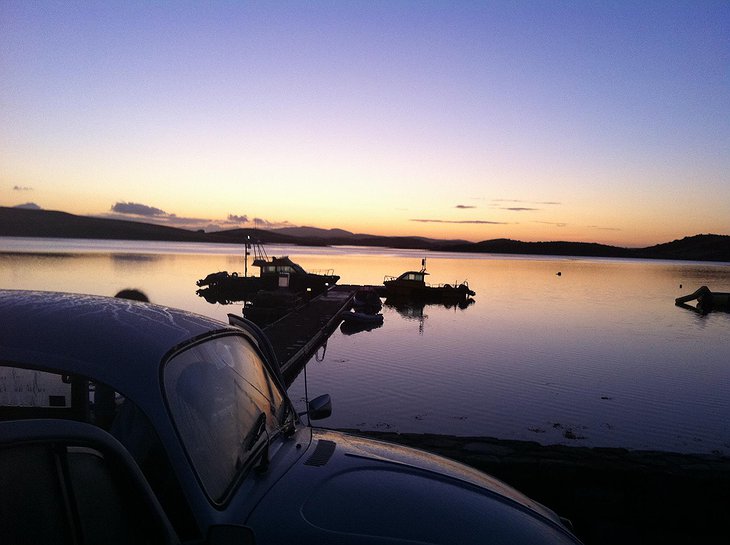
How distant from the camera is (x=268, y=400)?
122 inches

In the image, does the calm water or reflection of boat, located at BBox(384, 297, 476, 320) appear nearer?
the calm water

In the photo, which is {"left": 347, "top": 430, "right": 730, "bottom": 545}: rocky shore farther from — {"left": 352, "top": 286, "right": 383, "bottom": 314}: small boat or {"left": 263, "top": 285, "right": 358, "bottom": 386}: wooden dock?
{"left": 352, "top": 286, "right": 383, "bottom": 314}: small boat

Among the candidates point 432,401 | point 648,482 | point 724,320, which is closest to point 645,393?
point 432,401

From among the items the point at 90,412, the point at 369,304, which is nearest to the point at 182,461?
the point at 90,412

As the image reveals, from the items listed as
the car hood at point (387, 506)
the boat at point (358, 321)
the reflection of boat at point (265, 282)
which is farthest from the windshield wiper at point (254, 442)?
the reflection of boat at point (265, 282)

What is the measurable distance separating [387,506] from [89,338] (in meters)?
1.54

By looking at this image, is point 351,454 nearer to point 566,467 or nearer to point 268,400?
point 268,400

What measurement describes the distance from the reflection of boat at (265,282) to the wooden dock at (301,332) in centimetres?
779

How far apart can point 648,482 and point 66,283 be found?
2485 inches

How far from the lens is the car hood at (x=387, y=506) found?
2045mm

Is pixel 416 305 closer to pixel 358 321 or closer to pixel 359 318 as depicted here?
pixel 358 321

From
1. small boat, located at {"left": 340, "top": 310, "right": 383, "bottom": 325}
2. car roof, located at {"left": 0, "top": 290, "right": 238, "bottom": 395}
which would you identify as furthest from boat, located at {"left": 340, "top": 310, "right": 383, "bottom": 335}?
car roof, located at {"left": 0, "top": 290, "right": 238, "bottom": 395}

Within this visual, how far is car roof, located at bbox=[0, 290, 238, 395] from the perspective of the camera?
203 cm

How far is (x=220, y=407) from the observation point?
2521mm
